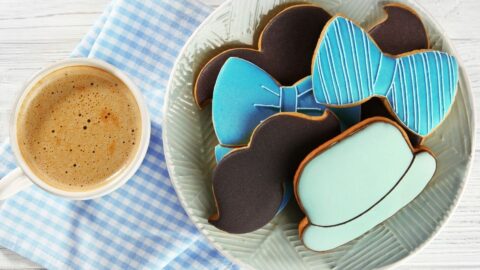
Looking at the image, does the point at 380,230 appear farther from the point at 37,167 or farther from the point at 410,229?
the point at 37,167

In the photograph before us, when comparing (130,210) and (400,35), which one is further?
(130,210)

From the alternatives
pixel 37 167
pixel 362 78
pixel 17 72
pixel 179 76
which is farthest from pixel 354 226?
pixel 17 72

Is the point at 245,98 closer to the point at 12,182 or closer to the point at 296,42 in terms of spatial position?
the point at 296,42

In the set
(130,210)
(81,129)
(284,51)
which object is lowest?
(130,210)

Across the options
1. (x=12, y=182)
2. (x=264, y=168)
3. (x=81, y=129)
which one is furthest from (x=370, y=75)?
(x=12, y=182)

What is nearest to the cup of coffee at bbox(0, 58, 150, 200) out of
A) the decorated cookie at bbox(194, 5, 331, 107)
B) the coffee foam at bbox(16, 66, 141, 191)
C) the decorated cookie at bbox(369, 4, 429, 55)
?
the coffee foam at bbox(16, 66, 141, 191)
